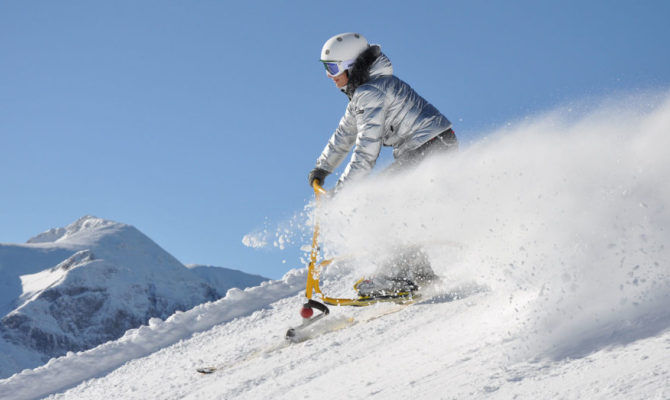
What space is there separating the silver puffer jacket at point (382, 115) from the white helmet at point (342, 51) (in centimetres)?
8

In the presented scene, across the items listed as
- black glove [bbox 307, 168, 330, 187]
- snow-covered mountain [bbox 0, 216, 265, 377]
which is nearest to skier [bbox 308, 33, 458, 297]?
Answer: black glove [bbox 307, 168, 330, 187]

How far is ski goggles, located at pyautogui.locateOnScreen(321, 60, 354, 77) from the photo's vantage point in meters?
5.08

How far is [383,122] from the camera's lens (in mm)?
4961

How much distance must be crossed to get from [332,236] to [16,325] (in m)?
185

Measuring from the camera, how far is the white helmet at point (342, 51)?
199 inches

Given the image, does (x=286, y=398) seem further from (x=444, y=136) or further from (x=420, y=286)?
(x=444, y=136)

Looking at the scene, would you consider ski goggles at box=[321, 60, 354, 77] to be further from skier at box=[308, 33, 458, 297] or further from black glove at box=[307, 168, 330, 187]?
black glove at box=[307, 168, 330, 187]

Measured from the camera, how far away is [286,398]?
3568 millimetres

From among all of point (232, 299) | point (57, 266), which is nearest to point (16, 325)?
point (57, 266)

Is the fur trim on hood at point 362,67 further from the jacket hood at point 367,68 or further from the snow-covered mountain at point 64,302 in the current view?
the snow-covered mountain at point 64,302

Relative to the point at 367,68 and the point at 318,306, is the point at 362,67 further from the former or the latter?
the point at 318,306

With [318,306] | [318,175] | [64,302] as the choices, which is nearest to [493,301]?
[318,306]

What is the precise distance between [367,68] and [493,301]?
209 centimetres

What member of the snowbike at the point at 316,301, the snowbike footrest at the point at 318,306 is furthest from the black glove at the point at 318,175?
the snowbike footrest at the point at 318,306
